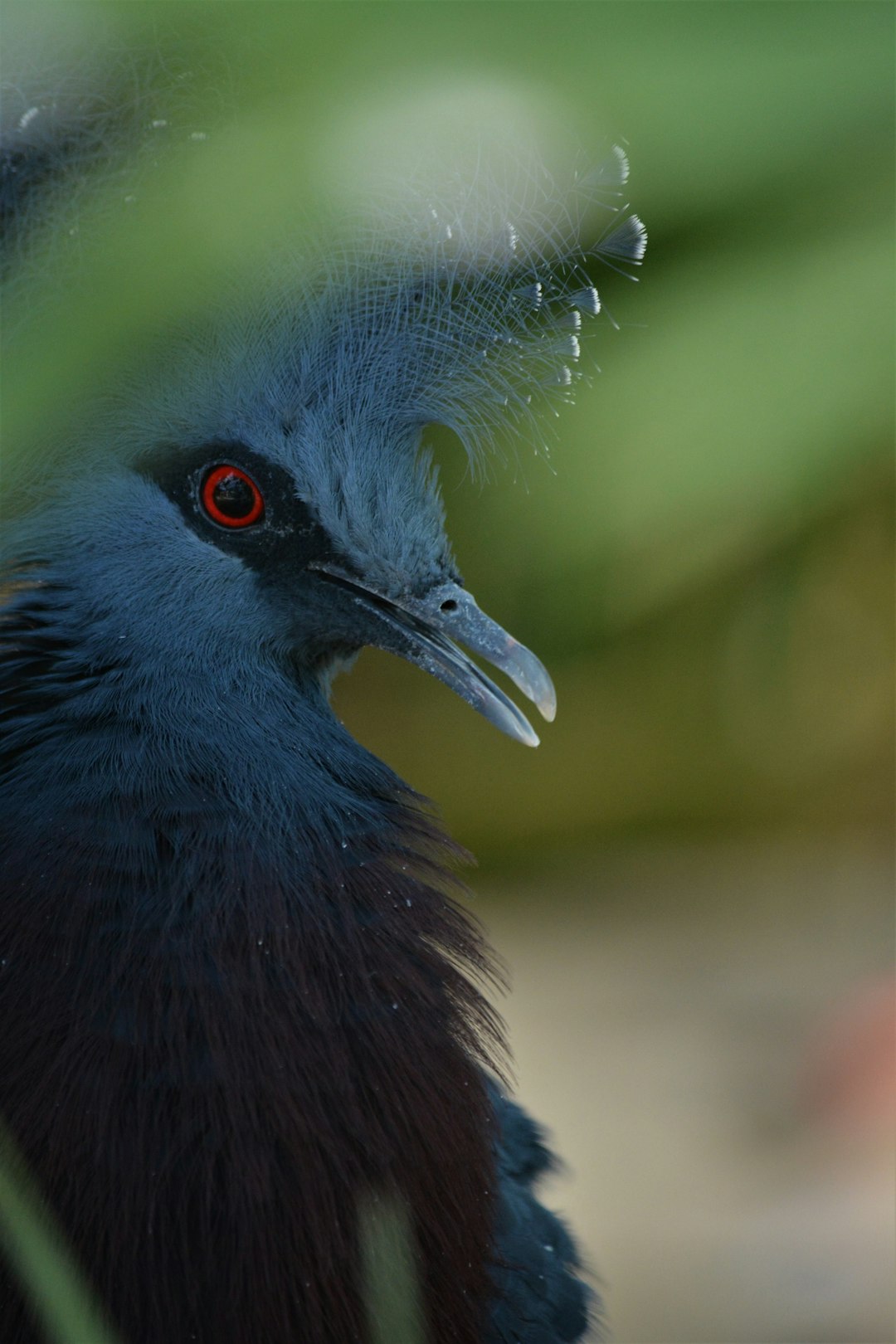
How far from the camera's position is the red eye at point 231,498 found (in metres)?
1.18

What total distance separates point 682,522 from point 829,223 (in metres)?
0.07

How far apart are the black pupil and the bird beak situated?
9cm

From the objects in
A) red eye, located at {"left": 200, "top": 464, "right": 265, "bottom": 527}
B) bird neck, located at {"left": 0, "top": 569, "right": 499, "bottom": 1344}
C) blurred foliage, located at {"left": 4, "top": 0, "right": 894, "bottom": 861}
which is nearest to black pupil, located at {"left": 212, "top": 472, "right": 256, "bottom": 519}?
red eye, located at {"left": 200, "top": 464, "right": 265, "bottom": 527}

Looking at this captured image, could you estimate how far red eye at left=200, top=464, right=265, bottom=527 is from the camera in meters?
1.18

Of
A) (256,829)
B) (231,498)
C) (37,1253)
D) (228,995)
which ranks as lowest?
(37,1253)

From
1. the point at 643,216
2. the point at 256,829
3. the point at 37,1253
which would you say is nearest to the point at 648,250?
the point at 643,216

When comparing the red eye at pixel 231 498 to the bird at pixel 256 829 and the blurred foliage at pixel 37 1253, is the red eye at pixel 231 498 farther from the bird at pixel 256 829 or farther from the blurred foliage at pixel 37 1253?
the blurred foliage at pixel 37 1253

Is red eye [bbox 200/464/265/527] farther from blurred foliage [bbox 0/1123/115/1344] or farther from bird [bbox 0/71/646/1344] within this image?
blurred foliage [bbox 0/1123/115/1344]

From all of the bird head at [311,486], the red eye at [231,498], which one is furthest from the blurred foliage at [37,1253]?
the red eye at [231,498]

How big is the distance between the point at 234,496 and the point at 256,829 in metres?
0.30

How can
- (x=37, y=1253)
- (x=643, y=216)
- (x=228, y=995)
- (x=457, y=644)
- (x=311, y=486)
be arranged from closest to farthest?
(x=643, y=216)
(x=37, y=1253)
(x=228, y=995)
(x=311, y=486)
(x=457, y=644)

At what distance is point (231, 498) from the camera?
1188 mm

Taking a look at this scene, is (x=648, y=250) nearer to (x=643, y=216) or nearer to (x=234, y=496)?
(x=643, y=216)

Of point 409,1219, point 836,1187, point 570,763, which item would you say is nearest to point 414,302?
point 409,1219
